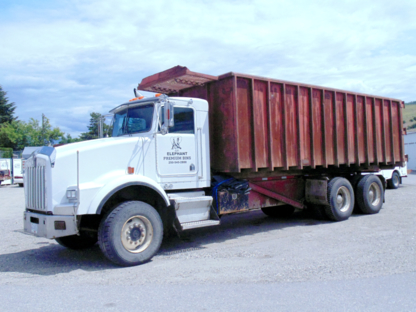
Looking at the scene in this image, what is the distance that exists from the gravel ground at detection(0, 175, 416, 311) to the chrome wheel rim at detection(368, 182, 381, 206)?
6.35ft

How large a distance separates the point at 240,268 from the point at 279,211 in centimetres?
595

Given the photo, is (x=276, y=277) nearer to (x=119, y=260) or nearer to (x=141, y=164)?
(x=119, y=260)

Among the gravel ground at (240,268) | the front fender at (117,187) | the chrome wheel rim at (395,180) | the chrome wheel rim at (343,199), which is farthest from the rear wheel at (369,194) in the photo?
the chrome wheel rim at (395,180)

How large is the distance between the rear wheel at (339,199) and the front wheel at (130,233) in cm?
522

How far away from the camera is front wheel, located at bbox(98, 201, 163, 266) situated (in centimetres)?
581

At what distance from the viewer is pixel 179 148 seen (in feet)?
23.3

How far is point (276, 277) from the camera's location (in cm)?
513

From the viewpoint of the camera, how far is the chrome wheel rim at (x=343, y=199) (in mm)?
10125

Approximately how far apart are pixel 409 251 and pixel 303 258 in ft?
6.17

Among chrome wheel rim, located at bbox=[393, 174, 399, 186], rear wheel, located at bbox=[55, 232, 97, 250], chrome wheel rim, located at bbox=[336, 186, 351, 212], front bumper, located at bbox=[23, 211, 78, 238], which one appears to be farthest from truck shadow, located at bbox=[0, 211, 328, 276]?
chrome wheel rim, located at bbox=[393, 174, 399, 186]

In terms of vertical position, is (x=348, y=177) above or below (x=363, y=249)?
above

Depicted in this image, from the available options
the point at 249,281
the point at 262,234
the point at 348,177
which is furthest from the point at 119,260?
the point at 348,177

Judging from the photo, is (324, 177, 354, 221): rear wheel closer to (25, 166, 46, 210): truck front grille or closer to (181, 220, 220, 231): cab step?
(181, 220, 220, 231): cab step

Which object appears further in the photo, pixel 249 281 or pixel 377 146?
pixel 377 146
